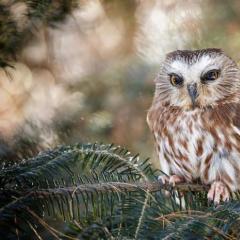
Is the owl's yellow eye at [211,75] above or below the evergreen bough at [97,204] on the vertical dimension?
above

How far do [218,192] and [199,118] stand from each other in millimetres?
443

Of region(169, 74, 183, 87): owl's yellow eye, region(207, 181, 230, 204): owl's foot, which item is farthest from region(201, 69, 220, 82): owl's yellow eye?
region(207, 181, 230, 204): owl's foot

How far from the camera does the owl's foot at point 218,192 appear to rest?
2205 millimetres

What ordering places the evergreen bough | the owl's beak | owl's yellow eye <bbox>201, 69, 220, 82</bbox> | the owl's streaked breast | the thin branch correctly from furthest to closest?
1. owl's yellow eye <bbox>201, 69, 220, 82</bbox>
2. the owl's beak
3. the owl's streaked breast
4. the thin branch
5. the evergreen bough

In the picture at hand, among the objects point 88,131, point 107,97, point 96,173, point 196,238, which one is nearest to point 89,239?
point 196,238

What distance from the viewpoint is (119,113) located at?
3.65 m

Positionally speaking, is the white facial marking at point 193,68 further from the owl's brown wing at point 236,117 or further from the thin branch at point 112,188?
the thin branch at point 112,188

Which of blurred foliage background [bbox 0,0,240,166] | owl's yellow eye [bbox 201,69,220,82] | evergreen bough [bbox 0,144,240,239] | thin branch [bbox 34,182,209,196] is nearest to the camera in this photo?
evergreen bough [bbox 0,144,240,239]

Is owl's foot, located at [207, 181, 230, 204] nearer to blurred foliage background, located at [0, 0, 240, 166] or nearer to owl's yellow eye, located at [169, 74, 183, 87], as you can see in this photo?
owl's yellow eye, located at [169, 74, 183, 87]

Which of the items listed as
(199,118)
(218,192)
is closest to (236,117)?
(199,118)

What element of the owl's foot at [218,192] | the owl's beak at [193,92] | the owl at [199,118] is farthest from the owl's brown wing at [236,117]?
the owl's foot at [218,192]

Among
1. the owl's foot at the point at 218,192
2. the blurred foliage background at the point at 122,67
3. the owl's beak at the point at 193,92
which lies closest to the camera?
the owl's foot at the point at 218,192

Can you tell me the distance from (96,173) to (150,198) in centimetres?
22

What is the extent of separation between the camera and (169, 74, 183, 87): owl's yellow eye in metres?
2.85
